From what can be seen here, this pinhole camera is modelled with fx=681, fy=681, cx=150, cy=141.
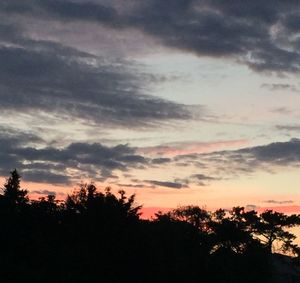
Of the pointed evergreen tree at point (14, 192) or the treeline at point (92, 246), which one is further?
the pointed evergreen tree at point (14, 192)

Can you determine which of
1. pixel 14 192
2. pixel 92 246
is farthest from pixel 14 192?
pixel 92 246

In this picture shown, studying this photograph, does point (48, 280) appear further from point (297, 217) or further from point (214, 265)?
point (297, 217)

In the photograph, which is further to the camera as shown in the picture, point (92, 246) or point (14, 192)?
point (14, 192)

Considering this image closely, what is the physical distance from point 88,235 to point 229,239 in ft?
212

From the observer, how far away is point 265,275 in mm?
72062

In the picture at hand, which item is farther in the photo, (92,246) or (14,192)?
(14,192)

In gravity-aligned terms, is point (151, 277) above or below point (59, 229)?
below

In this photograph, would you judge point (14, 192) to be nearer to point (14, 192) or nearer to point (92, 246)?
point (14, 192)

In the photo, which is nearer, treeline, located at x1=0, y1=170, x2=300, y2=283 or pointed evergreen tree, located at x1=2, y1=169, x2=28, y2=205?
treeline, located at x1=0, y1=170, x2=300, y2=283

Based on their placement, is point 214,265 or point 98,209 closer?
point 98,209

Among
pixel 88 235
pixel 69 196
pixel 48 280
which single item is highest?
pixel 69 196

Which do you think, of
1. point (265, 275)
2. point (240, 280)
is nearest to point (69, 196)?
point (240, 280)

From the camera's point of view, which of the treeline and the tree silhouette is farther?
the tree silhouette

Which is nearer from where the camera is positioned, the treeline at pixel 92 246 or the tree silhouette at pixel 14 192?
the treeline at pixel 92 246
